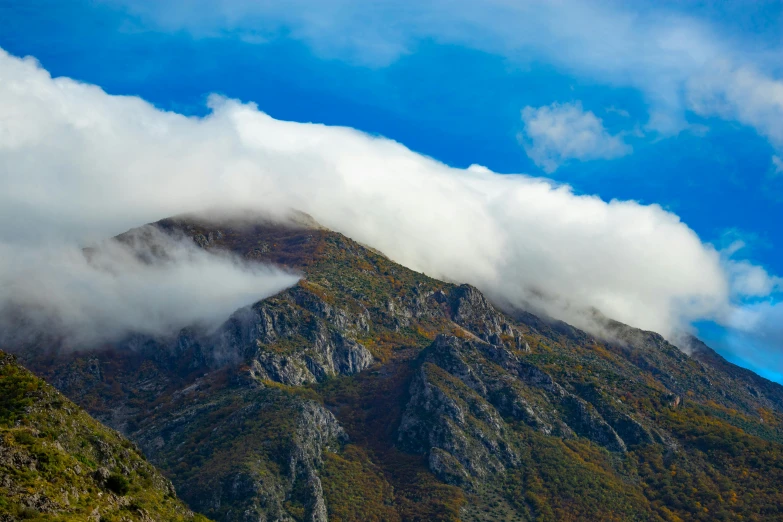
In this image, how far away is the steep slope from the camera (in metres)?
90.3

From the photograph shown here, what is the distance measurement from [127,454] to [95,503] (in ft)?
154

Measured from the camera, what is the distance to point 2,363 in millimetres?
142000

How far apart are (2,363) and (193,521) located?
49.9 m

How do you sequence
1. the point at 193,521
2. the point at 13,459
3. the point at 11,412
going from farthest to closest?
1. the point at 193,521
2. the point at 11,412
3. the point at 13,459

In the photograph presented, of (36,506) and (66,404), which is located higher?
(66,404)

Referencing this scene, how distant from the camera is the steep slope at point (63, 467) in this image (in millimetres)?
90312

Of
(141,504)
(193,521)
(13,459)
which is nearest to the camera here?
(13,459)

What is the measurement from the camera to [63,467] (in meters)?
103

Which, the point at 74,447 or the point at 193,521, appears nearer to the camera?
the point at 74,447

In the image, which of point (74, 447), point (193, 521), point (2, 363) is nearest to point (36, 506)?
point (74, 447)

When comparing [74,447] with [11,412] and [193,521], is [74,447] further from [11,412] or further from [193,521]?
[193,521]

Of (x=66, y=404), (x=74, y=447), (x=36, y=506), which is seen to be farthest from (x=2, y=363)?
(x=36, y=506)

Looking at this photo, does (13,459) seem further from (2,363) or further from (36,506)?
(2,363)

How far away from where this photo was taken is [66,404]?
14312 centimetres
